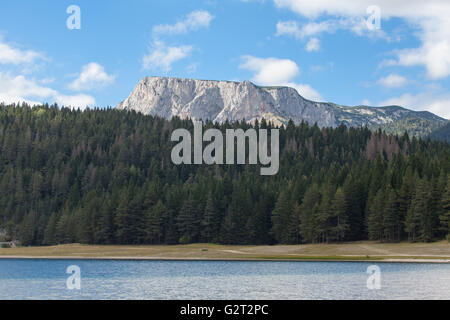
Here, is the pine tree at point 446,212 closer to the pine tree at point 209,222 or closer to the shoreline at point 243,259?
the shoreline at point 243,259

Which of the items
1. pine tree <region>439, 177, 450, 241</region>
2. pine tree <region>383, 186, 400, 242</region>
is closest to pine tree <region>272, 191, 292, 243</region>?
pine tree <region>383, 186, 400, 242</region>

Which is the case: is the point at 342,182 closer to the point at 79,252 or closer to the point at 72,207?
the point at 79,252

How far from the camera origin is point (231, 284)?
55.6 metres

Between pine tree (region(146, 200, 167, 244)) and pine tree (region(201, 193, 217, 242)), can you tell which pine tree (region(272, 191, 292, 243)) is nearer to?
pine tree (region(201, 193, 217, 242))

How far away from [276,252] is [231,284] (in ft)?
169

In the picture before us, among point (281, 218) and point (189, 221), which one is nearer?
point (281, 218)

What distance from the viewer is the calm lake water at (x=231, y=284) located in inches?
1826

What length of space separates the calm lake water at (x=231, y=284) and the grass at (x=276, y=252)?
856 inches

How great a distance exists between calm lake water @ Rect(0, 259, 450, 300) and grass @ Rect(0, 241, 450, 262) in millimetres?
21731

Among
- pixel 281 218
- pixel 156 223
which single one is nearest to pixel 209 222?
pixel 156 223

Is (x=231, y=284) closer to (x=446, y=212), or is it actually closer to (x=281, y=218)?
(x=446, y=212)

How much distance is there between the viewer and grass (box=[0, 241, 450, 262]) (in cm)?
9212

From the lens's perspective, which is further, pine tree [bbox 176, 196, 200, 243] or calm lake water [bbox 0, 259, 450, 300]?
pine tree [bbox 176, 196, 200, 243]
